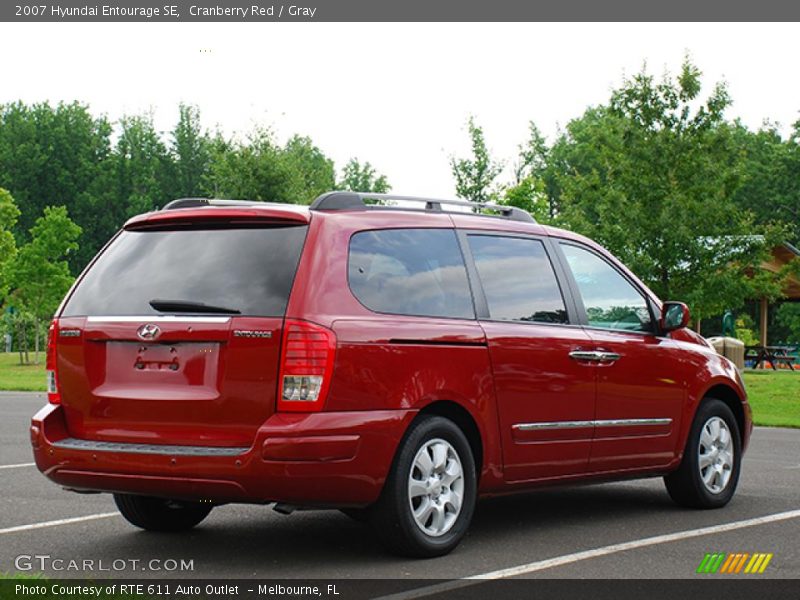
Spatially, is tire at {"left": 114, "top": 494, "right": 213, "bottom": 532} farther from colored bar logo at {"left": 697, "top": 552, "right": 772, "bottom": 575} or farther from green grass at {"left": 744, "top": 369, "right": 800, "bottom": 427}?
green grass at {"left": 744, "top": 369, "right": 800, "bottom": 427}

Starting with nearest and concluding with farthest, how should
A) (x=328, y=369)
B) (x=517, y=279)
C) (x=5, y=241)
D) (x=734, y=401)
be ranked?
(x=328, y=369) < (x=517, y=279) < (x=734, y=401) < (x=5, y=241)

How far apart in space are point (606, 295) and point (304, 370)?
2967mm

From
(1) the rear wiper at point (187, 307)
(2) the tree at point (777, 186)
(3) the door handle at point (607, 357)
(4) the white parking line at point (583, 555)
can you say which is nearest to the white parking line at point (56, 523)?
(1) the rear wiper at point (187, 307)

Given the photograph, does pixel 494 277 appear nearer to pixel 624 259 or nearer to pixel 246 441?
pixel 246 441

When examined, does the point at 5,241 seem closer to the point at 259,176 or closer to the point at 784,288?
the point at 259,176

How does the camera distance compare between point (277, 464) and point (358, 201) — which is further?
point (358, 201)

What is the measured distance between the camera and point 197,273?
698 centimetres

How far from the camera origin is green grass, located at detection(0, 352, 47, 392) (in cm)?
2684

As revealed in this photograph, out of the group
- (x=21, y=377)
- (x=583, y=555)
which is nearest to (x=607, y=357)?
(x=583, y=555)

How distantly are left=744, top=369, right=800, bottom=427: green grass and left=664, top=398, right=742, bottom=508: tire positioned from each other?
9.81 meters

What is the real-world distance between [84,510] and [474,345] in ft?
10.5

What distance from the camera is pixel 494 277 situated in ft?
26.1

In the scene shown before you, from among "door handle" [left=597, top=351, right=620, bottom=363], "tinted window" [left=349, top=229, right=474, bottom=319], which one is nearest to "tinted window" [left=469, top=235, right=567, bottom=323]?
"tinted window" [left=349, top=229, right=474, bottom=319]

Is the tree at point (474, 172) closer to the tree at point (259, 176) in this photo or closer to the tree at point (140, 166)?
the tree at point (259, 176)
